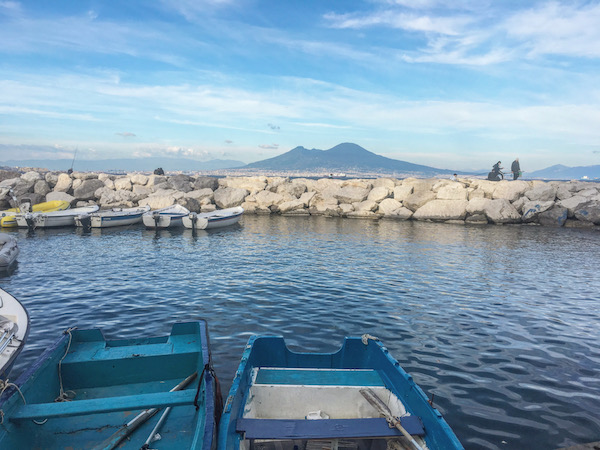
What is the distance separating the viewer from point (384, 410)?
5.72 m

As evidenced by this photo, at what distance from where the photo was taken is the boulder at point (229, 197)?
40678 millimetres

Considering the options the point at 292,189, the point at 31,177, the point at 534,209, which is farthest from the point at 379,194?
the point at 31,177

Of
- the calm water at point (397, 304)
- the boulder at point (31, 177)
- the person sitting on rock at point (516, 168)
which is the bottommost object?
the calm water at point (397, 304)

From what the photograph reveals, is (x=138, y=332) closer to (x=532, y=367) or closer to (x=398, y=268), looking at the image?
(x=532, y=367)

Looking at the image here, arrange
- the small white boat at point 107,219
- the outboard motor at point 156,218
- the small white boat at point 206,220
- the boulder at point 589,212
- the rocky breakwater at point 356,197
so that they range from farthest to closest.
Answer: the rocky breakwater at point 356,197 → the boulder at point 589,212 → the small white boat at point 206,220 → the outboard motor at point 156,218 → the small white boat at point 107,219

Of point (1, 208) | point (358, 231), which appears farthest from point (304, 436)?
point (1, 208)

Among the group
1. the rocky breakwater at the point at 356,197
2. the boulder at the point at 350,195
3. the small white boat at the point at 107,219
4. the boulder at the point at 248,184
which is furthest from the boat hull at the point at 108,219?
the boulder at the point at 350,195

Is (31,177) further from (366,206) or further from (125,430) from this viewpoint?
(125,430)

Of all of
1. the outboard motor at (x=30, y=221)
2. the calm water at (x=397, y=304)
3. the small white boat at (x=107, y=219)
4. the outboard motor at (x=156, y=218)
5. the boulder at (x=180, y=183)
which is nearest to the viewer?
the calm water at (x=397, y=304)

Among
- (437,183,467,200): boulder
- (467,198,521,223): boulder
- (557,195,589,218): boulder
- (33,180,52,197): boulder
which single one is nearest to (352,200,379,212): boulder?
(437,183,467,200): boulder

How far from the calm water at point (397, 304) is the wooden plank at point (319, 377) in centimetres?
170

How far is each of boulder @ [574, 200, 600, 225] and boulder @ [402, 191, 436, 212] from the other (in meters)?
13.1

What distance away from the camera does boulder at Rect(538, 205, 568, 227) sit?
114 feet

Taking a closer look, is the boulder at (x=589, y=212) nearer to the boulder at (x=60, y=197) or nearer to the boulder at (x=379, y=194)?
the boulder at (x=379, y=194)
